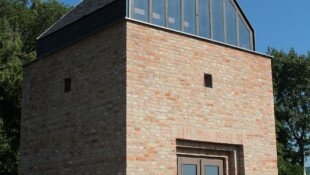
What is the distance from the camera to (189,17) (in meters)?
15.1

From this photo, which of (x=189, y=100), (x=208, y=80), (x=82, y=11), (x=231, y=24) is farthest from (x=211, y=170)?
(x=82, y=11)

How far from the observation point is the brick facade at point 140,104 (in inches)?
499

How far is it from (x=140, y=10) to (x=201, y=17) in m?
2.28

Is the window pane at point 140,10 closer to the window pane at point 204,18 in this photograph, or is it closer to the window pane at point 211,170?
the window pane at point 204,18

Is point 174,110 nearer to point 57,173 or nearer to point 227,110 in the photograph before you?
point 227,110

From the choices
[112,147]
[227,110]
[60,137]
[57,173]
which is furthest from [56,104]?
[227,110]

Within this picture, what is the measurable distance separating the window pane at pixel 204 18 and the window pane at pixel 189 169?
4.02 meters

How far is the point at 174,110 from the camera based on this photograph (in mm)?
13320

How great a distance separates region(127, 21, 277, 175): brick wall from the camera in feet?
41.5

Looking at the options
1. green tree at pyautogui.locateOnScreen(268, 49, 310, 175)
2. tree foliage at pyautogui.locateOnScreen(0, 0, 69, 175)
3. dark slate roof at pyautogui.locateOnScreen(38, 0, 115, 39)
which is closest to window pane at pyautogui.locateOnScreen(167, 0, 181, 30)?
dark slate roof at pyautogui.locateOnScreen(38, 0, 115, 39)

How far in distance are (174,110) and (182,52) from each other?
69.0 inches

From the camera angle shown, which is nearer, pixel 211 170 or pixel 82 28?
pixel 211 170

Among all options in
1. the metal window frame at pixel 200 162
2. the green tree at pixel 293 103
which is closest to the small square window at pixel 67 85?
the metal window frame at pixel 200 162

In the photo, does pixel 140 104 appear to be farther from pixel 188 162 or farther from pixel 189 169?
pixel 189 169
